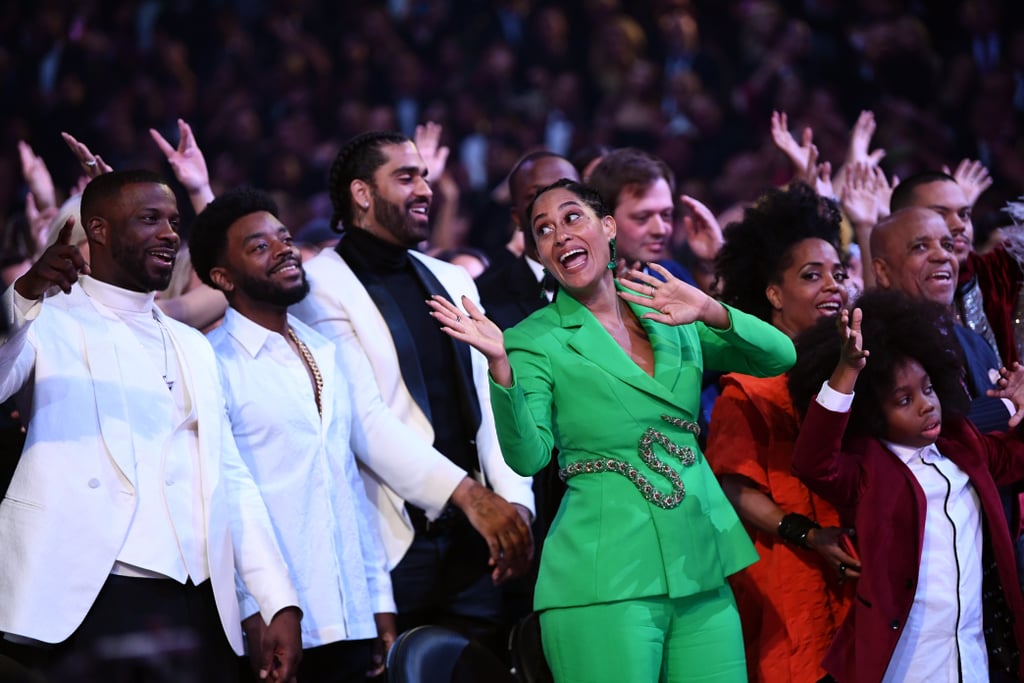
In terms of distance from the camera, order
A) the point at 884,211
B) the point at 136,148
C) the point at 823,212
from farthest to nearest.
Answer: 1. the point at 136,148
2. the point at 884,211
3. the point at 823,212

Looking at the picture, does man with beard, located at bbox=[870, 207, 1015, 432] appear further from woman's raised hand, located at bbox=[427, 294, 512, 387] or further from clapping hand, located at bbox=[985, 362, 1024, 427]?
woman's raised hand, located at bbox=[427, 294, 512, 387]

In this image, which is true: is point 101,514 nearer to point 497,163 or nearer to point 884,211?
point 884,211

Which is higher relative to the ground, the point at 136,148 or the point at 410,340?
the point at 136,148

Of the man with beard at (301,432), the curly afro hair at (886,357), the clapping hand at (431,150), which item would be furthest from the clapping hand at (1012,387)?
the clapping hand at (431,150)

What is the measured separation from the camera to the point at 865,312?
367 cm

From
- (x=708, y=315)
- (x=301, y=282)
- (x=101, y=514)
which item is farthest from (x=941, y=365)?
(x=101, y=514)

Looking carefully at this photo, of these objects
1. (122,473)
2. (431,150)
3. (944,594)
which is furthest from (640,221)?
(122,473)

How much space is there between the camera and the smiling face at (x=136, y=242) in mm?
3457

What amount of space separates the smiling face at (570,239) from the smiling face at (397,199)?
3.68 feet

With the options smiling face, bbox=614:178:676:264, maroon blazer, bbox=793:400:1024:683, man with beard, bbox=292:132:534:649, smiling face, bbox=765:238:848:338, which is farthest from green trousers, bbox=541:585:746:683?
smiling face, bbox=614:178:676:264

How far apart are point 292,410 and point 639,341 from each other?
108 centimetres

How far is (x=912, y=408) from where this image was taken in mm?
3504

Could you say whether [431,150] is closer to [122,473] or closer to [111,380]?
[111,380]

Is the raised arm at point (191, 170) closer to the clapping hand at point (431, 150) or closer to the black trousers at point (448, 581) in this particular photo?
the clapping hand at point (431, 150)
